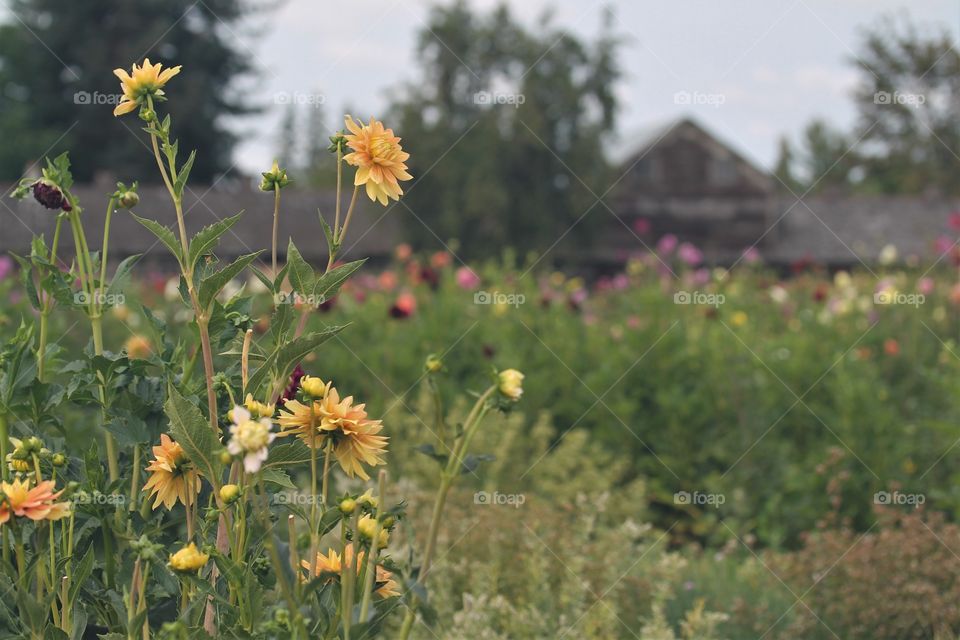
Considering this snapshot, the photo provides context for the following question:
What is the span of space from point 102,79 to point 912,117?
24.4 m

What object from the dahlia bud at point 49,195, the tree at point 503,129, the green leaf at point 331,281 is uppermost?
the tree at point 503,129

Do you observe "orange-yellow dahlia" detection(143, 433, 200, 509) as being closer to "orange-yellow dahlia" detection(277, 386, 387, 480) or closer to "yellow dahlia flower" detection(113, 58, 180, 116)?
"orange-yellow dahlia" detection(277, 386, 387, 480)

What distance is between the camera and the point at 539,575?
3299mm

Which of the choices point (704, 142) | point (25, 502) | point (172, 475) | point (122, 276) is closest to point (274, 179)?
point (122, 276)

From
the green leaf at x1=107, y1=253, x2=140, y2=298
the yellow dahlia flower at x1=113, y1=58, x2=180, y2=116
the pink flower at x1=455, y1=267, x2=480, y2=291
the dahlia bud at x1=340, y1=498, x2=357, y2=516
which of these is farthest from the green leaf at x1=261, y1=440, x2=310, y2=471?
the pink flower at x1=455, y1=267, x2=480, y2=291

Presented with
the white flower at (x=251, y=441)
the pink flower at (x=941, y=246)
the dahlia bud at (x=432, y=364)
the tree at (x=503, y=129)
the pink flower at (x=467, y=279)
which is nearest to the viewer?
the white flower at (x=251, y=441)

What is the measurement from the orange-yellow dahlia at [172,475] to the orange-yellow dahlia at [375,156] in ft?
1.66

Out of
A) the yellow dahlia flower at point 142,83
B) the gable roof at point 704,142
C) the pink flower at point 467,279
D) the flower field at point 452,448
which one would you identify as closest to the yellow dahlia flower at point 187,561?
the flower field at point 452,448

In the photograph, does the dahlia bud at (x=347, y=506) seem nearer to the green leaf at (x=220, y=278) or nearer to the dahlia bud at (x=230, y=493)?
the dahlia bud at (x=230, y=493)

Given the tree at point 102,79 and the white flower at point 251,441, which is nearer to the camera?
the white flower at point 251,441

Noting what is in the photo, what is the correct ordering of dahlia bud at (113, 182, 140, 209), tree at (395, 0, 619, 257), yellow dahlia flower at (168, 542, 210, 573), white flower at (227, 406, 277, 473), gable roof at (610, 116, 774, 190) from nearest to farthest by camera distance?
white flower at (227, 406, 277, 473) < yellow dahlia flower at (168, 542, 210, 573) < dahlia bud at (113, 182, 140, 209) < tree at (395, 0, 619, 257) < gable roof at (610, 116, 774, 190)

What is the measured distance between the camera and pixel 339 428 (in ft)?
4.96

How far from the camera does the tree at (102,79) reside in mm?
25250

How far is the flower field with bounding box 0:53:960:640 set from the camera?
1.52 m
